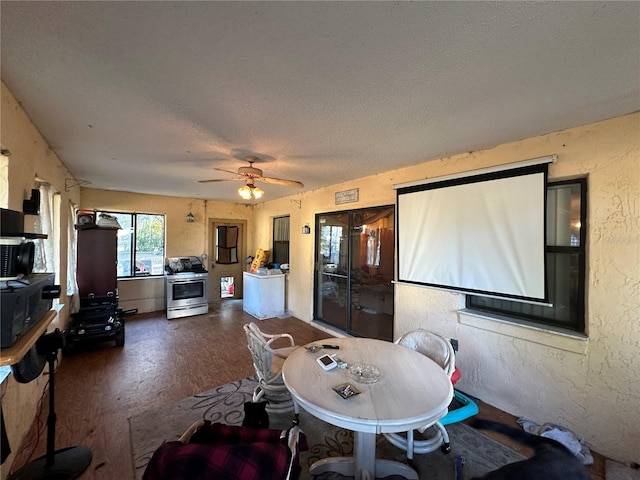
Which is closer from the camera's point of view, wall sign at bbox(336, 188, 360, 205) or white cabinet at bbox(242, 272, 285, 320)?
wall sign at bbox(336, 188, 360, 205)

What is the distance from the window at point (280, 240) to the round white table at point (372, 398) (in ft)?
12.9

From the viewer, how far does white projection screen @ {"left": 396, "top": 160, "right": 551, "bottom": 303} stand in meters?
2.27

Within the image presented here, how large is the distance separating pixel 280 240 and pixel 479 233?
14.2 feet

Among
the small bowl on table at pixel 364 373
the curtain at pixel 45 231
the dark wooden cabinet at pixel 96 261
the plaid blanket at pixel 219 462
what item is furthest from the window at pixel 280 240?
the plaid blanket at pixel 219 462

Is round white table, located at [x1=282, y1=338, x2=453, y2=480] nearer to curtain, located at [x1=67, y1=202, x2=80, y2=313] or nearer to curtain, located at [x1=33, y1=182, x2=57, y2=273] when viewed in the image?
curtain, located at [x1=33, y1=182, x2=57, y2=273]

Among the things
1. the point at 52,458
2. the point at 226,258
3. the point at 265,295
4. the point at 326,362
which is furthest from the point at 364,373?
the point at 226,258

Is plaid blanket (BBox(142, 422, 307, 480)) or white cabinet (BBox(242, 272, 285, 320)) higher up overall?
plaid blanket (BBox(142, 422, 307, 480))

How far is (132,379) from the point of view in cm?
293

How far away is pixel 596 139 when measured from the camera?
6.64 ft

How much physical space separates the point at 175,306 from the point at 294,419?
3902mm

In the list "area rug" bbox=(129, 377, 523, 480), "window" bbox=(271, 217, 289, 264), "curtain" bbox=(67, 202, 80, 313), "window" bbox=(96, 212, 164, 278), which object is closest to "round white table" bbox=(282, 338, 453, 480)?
"area rug" bbox=(129, 377, 523, 480)

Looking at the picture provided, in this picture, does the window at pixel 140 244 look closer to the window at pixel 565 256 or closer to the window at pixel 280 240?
the window at pixel 280 240

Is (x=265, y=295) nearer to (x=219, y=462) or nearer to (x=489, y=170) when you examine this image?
(x=489, y=170)

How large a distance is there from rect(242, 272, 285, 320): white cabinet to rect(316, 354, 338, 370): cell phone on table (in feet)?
11.7
